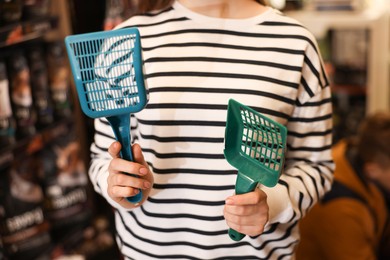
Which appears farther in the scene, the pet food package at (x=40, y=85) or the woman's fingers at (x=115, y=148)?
the pet food package at (x=40, y=85)

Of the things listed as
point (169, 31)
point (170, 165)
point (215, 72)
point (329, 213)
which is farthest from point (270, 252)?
point (329, 213)

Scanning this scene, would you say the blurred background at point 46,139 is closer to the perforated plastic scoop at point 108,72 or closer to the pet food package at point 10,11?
the pet food package at point 10,11

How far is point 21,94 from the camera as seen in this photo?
5.93 ft

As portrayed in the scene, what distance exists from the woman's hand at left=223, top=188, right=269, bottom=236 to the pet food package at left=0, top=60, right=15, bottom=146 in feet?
3.29

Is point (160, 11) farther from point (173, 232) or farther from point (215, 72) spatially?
point (173, 232)

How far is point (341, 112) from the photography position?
10.6ft

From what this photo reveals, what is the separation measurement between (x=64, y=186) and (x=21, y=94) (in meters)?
0.46

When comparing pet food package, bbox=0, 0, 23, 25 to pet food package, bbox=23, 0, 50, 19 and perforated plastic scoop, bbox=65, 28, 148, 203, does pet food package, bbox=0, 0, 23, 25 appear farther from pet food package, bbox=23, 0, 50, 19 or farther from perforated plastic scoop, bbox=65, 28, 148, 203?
perforated plastic scoop, bbox=65, 28, 148, 203

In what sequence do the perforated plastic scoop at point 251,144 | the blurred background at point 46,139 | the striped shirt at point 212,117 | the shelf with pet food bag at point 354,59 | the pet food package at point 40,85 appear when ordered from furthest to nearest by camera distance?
1. the shelf with pet food bag at point 354,59
2. the pet food package at point 40,85
3. the blurred background at point 46,139
4. the striped shirt at point 212,117
5. the perforated plastic scoop at point 251,144

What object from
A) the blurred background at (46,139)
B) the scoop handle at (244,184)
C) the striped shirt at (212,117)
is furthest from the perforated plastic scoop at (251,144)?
the blurred background at (46,139)

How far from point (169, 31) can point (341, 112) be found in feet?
7.60

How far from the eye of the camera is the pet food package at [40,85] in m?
1.90

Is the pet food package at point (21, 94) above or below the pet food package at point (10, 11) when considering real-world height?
below

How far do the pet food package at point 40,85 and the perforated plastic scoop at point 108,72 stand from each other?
1031 mm
